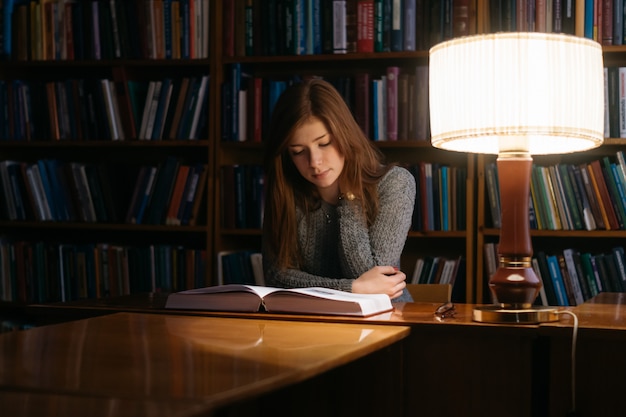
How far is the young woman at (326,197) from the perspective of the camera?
2348 millimetres

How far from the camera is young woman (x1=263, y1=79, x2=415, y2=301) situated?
2.35 m

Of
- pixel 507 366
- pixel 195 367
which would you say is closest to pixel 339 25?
pixel 507 366

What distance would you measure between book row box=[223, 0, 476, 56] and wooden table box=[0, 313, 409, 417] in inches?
71.1

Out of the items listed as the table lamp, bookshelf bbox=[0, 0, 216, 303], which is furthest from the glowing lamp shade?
bookshelf bbox=[0, 0, 216, 303]

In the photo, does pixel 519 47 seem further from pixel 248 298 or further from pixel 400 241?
pixel 400 241

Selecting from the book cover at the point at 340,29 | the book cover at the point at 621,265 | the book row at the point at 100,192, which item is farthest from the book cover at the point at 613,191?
the book row at the point at 100,192

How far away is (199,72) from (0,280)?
125 cm

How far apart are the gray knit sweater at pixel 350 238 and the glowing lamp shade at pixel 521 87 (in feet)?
2.32

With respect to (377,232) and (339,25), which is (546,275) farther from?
(339,25)

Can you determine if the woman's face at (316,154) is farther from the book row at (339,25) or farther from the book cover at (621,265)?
the book cover at (621,265)

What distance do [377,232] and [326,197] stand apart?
0.84ft

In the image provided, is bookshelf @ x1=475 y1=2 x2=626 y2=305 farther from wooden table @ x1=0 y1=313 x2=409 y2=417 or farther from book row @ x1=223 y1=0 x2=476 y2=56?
wooden table @ x1=0 y1=313 x2=409 y2=417

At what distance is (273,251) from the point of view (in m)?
2.38

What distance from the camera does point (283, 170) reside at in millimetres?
2535
